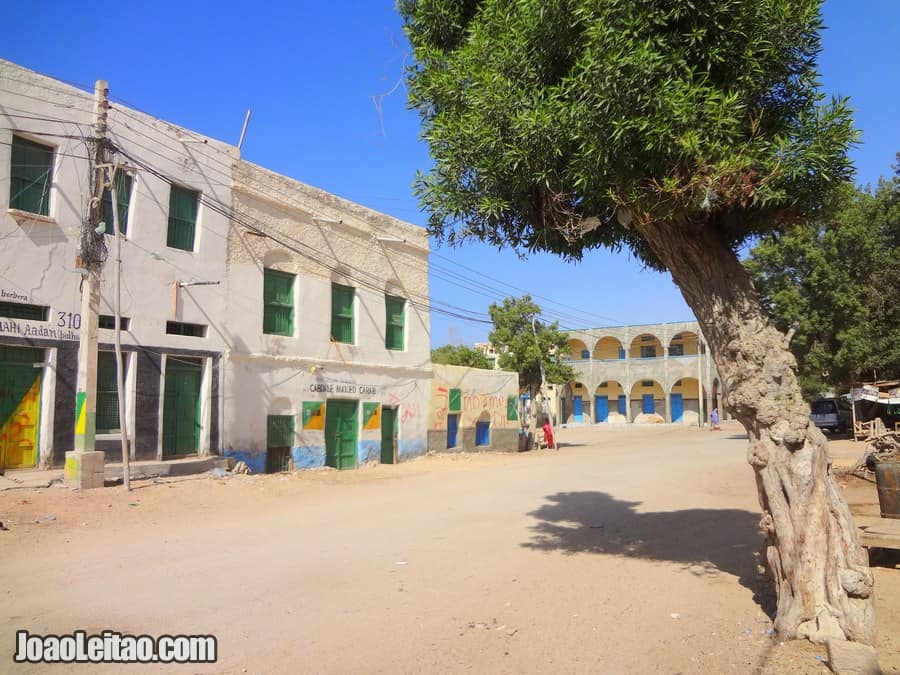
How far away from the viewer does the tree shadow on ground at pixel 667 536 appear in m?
7.03

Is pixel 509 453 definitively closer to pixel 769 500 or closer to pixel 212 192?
pixel 212 192

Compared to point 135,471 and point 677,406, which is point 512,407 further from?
point 677,406

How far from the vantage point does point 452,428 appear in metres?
24.5

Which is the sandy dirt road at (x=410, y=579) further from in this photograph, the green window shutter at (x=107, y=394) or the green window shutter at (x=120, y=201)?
the green window shutter at (x=120, y=201)

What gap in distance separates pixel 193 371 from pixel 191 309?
1.47 meters

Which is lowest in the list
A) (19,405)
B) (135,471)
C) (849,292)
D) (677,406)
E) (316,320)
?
(135,471)

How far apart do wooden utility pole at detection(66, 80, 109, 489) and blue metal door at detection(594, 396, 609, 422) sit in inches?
1701

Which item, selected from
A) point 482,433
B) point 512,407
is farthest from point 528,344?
point 482,433

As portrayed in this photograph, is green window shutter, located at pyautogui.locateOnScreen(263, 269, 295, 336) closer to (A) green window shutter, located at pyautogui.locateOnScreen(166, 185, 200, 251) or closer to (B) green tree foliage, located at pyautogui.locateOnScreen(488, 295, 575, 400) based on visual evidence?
(A) green window shutter, located at pyautogui.locateOnScreen(166, 185, 200, 251)

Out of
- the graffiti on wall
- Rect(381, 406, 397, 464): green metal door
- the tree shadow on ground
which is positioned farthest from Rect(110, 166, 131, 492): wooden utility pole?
the graffiti on wall

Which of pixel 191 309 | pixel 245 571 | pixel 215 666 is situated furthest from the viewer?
pixel 191 309

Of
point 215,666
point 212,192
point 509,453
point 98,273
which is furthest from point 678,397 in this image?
point 215,666

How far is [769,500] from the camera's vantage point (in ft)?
17.0

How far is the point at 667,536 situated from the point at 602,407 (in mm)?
43660
